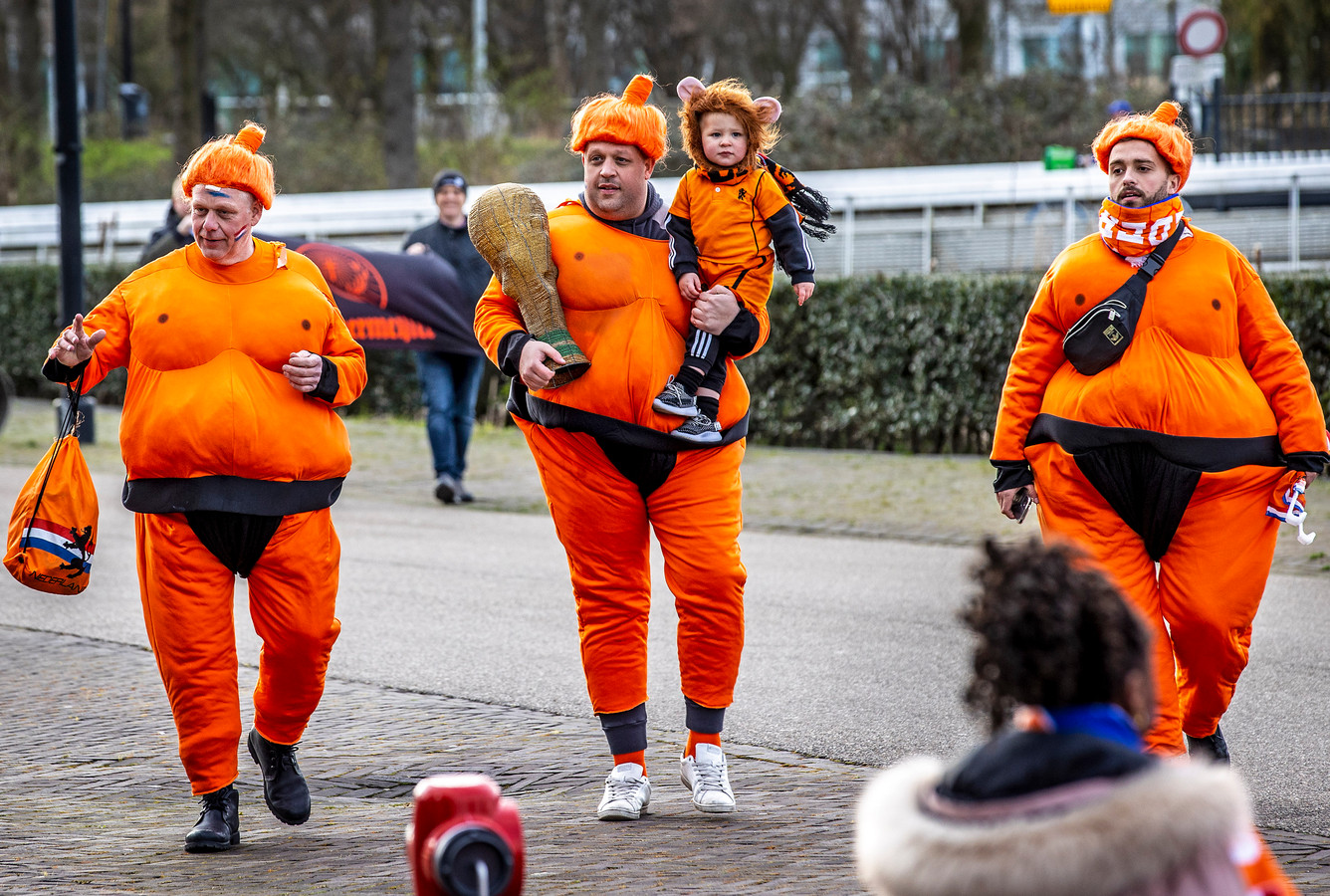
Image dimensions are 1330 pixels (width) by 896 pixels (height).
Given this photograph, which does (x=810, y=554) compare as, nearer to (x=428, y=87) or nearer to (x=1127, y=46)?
(x=428, y=87)

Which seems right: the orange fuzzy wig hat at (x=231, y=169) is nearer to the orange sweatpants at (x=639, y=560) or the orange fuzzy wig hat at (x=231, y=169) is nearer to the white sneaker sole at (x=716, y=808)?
the orange sweatpants at (x=639, y=560)

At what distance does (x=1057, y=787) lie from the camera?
6.52ft

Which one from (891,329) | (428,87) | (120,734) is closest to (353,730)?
(120,734)

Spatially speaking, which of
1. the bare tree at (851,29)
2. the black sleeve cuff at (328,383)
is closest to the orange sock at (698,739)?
the black sleeve cuff at (328,383)

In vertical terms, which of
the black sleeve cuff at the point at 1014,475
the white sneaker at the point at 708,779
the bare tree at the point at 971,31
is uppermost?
the bare tree at the point at 971,31

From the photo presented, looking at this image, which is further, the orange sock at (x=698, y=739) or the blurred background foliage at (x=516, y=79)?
the blurred background foliage at (x=516, y=79)

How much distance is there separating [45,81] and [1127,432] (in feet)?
128

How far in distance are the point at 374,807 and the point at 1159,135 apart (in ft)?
9.62

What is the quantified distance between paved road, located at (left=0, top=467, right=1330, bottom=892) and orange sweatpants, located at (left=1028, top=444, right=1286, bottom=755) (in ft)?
1.76

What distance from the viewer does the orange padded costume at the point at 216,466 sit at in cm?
429

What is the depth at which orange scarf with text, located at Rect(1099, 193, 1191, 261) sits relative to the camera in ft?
14.4

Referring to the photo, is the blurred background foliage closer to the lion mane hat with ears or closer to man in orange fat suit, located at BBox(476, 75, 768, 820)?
the lion mane hat with ears

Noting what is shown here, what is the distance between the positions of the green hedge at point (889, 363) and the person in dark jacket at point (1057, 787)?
37.1 feet

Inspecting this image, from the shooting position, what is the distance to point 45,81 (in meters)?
38.6
